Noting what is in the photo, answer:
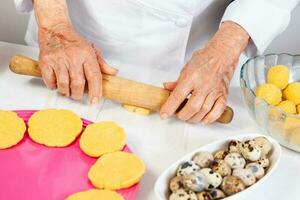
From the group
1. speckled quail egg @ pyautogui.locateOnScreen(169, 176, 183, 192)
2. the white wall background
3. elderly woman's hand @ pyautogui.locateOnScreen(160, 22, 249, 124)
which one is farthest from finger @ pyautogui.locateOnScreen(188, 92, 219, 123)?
the white wall background

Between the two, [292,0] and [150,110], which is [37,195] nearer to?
[150,110]

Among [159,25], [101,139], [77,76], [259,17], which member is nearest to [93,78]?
[77,76]

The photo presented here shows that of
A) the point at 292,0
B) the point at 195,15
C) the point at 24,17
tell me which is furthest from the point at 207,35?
the point at 24,17

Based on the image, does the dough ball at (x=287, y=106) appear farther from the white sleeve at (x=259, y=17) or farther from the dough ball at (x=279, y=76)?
the white sleeve at (x=259, y=17)

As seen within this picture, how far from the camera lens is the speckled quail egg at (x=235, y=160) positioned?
71 cm

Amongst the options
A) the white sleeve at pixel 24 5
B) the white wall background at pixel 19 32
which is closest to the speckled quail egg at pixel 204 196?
the white sleeve at pixel 24 5

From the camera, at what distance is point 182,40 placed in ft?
3.52

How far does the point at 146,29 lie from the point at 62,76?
254mm

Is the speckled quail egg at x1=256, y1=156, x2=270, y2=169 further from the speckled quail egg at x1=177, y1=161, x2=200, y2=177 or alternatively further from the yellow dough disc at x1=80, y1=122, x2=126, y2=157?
the yellow dough disc at x1=80, y1=122, x2=126, y2=157

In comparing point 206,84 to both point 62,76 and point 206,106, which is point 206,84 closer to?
point 206,106

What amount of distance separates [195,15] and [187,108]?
289 millimetres

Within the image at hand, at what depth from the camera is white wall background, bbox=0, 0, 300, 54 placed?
5.34ft

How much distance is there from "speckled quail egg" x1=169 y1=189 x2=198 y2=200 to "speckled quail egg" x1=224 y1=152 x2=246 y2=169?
0.29 ft

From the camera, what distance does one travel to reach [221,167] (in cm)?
70
